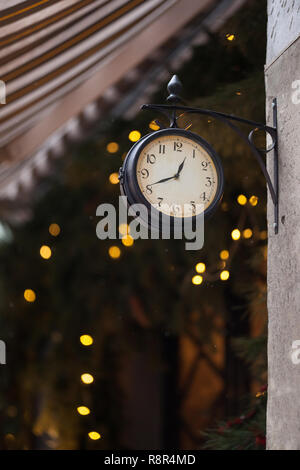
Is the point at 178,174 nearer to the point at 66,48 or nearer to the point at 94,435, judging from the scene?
the point at 66,48

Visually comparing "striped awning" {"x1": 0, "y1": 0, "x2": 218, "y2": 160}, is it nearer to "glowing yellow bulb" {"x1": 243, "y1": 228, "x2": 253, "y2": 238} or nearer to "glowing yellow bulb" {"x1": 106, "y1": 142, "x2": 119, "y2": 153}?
"glowing yellow bulb" {"x1": 106, "y1": 142, "x2": 119, "y2": 153}

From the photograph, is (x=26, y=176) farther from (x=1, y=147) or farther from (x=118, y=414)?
(x=118, y=414)

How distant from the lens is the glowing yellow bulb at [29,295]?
3807 mm

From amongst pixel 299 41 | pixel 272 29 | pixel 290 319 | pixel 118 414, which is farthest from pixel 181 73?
pixel 118 414

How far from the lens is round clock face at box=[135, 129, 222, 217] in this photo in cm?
155

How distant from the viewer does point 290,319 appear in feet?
5.18

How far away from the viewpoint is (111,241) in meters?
3.63

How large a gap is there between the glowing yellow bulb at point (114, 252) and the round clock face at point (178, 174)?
2088 mm

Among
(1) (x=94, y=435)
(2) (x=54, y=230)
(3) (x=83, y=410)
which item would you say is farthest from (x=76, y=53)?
(1) (x=94, y=435)

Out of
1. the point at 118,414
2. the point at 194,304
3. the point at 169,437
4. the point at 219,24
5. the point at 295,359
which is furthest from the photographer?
the point at 169,437

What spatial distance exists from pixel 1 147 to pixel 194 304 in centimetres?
168

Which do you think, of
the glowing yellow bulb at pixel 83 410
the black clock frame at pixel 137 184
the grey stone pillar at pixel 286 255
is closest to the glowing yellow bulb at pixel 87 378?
the glowing yellow bulb at pixel 83 410

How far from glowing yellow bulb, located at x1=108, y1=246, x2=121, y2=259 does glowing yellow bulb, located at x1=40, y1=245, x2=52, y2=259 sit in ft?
1.47

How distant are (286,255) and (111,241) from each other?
2.12 m
